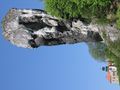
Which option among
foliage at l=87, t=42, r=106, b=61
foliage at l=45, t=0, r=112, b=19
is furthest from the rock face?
foliage at l=87, t=42, r=106, b=61

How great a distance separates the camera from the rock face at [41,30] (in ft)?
132

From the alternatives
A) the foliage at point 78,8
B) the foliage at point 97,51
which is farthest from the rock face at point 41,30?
the foliage at point 97,51

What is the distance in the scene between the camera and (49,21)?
41000 mm

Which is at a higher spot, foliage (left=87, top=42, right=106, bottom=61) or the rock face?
foliage (left=87, top=42, right=106, bottom=61)

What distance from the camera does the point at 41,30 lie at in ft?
136

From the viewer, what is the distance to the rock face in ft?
132

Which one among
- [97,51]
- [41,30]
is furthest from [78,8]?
[97,51]

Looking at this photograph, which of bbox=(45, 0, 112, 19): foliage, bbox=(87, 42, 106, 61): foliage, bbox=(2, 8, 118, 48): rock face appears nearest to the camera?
bbox=(45, 0, 112, 19): foliage

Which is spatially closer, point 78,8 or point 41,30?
point 78,8

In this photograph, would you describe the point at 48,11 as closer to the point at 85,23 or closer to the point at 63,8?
the point at 63,8

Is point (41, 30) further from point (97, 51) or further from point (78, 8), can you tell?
point (97, 51)

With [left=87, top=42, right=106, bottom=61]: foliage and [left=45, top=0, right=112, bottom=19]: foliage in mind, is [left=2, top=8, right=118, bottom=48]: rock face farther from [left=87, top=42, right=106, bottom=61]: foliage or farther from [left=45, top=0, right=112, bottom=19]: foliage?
[left=87, top=42, right=106, bottom=61]: foliage

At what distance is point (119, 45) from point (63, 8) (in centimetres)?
738

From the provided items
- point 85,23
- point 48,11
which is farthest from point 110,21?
point 48,11
